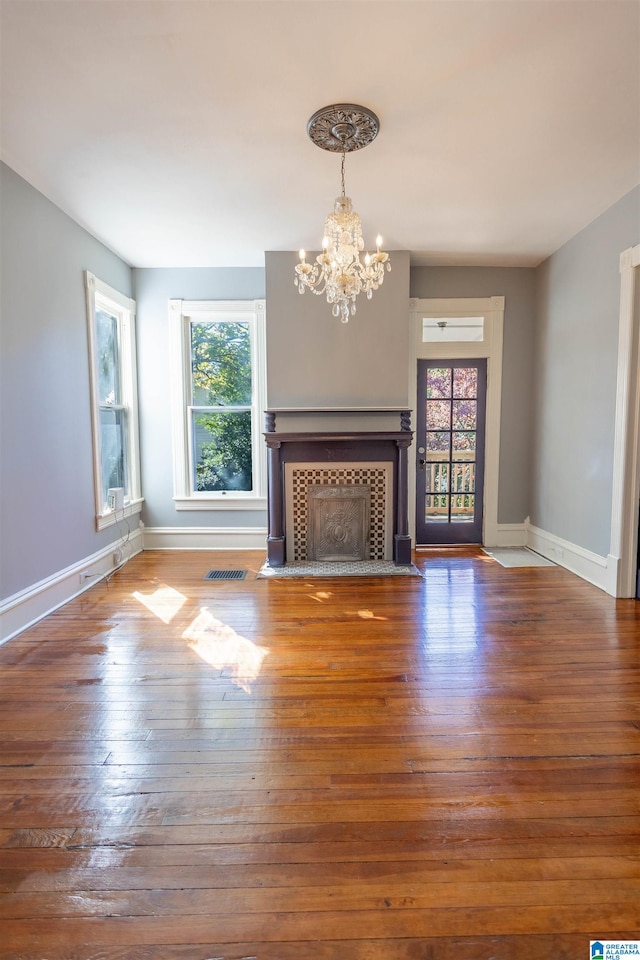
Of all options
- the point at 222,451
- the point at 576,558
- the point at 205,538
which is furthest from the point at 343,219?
the point at 205,538

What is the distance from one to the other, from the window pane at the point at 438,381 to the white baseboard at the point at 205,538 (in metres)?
2.40

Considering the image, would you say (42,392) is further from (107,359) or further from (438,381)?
(438,381)

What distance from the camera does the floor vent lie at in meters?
4.30

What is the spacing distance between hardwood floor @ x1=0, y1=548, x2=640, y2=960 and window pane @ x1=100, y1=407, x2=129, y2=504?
1.81 m

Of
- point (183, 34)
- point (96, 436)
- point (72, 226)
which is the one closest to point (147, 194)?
point (72, 226)

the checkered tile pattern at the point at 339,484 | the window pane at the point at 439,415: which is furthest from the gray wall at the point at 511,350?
the checkered tile pattern at the point at 339,484

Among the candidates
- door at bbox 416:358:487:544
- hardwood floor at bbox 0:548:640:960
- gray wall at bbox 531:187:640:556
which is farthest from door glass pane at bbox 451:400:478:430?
hardwood floor at bbox 0:548:640:960

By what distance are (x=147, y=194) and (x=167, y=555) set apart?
11.0ft

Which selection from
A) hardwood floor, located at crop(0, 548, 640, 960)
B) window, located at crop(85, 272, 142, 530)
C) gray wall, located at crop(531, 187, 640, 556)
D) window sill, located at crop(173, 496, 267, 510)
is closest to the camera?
hardwood floor, located at crop(0, 548, 640, 960)

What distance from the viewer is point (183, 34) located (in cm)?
207

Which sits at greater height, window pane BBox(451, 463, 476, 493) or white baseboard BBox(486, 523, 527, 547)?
window pane BBox(451, 463, 476, 493)

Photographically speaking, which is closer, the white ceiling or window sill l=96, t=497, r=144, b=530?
the white ceiling

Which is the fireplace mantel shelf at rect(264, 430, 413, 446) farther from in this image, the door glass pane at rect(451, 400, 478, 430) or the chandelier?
the chandelier

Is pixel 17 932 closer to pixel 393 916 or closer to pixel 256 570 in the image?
pixel 393 916
